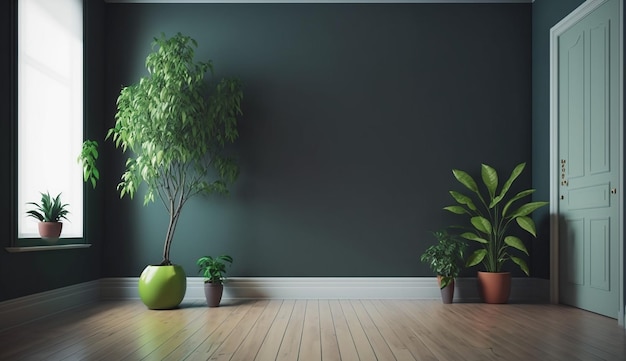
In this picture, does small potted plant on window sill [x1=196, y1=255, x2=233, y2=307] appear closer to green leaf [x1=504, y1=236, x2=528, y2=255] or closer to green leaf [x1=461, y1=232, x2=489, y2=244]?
green leaf [x1=461, y1=232, x2=489, y2=244]

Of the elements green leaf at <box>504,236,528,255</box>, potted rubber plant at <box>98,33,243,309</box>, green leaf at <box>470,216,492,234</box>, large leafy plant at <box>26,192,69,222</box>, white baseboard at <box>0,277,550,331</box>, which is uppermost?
potted rubber plant at <box>98,33,243,309</box>

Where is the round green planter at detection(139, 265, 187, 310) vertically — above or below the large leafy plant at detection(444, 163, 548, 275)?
below

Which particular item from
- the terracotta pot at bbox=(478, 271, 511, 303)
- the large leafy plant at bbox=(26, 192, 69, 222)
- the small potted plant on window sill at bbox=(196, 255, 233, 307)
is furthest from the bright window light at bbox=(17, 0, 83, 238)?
the terracotta pot at bbox=(478, 271, 511, 303)

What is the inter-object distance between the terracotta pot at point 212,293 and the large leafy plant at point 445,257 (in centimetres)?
174

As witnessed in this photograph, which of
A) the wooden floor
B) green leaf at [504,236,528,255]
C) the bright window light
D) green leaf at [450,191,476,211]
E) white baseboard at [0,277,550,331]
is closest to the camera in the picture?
the wooden floor

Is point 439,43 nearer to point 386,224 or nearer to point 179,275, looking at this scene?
point 386,224

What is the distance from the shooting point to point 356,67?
5.46 metres

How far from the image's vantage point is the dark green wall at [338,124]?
5.34 m

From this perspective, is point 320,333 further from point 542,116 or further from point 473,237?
point 542,116

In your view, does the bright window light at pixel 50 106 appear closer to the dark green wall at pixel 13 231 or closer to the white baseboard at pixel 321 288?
the dark green wall at pixel 13 231

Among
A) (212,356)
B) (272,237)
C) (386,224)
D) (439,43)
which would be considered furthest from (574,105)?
(212,356)

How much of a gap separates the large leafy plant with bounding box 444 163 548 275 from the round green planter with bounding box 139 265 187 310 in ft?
7.67

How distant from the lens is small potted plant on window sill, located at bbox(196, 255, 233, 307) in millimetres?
4801

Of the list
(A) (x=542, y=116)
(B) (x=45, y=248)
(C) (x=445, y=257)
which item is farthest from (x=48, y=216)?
(A) (x=542, y=116)
